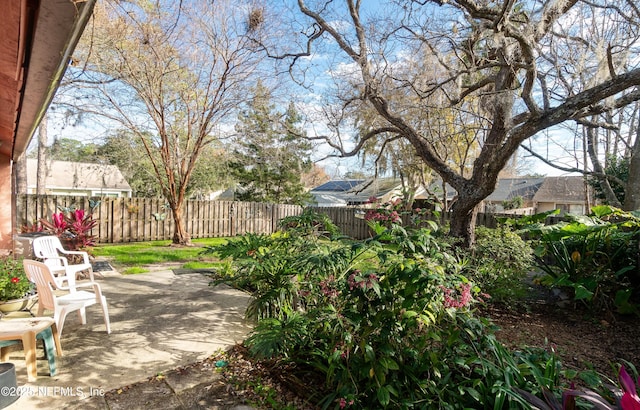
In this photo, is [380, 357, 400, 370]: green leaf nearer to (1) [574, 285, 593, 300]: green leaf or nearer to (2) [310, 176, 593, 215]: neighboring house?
(1) [574, 285, 593, 300]: green leaf

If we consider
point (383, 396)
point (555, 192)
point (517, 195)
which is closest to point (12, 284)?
point (383, 396)

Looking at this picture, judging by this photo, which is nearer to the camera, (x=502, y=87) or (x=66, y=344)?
(x=66, y=344)

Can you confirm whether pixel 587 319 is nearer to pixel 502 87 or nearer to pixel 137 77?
pixel 502 87

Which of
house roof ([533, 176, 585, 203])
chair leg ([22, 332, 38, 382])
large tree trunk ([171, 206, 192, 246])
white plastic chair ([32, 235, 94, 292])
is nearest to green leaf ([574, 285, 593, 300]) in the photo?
chair leg ([22, 332, 38, 382])

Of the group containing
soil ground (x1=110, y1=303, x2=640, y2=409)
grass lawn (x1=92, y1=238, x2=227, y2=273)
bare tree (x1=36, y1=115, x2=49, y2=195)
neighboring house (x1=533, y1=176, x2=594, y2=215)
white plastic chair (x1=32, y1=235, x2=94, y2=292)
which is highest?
bare tree (x1=36, y1=115, x2=49, y2=195)

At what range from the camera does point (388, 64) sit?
5.74 meters

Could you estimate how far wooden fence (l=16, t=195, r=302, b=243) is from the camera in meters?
8.91

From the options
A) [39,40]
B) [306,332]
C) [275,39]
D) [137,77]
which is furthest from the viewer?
[137,77]

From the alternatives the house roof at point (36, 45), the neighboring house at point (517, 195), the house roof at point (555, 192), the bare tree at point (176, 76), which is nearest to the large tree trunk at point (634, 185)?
Answer: the bare tree at point (176, 76)

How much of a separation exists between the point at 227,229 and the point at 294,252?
10498 mm

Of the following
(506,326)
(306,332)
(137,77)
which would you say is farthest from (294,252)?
(137,77)

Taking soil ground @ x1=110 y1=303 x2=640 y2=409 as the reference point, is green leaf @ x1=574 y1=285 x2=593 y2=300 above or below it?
above

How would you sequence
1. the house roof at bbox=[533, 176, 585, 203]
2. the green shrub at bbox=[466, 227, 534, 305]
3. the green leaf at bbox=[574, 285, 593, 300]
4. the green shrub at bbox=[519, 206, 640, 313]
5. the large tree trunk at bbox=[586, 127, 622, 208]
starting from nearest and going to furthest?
the green leaf at bbox=[574, 285, 593, 300], the green shrub at bbox=[519, 206, 640, 313], the green shrub at bbox=[466, 227, 534, 305], the large tree trunk at bbox=[586, 127, 622, 208], the house roof at bbox=[533, 176, 585, 203]

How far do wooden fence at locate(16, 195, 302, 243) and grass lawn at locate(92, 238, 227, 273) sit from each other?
0.89 metres
